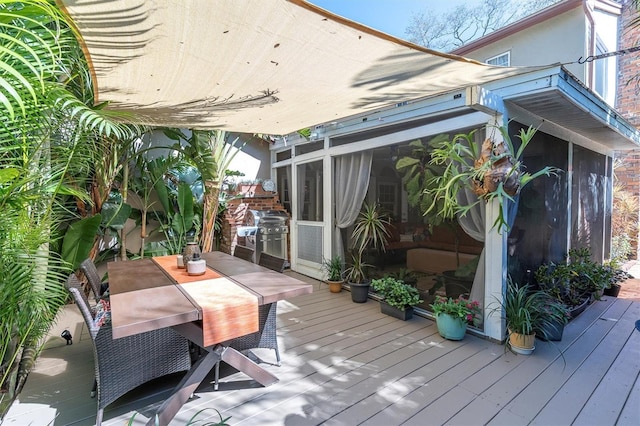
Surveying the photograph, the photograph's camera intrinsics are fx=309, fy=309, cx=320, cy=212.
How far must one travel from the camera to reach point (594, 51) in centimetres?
620

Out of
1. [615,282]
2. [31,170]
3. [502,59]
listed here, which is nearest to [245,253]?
[31,170]

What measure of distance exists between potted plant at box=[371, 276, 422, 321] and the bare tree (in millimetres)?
11014

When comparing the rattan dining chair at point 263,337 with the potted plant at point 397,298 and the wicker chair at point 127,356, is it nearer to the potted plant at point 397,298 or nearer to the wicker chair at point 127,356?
the wicker chair at point 127,356

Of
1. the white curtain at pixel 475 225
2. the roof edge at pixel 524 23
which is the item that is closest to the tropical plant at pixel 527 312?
the white curtain at pixel 475 225

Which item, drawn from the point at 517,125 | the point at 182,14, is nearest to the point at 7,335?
the point at 182,14

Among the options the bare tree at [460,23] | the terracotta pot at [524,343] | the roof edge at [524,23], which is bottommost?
the terracotta pot at [524,343]

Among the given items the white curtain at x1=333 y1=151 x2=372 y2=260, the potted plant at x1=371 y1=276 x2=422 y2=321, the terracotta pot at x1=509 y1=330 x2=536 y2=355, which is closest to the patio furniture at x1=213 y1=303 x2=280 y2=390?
the potted plant at x1=371 y1=276 x2=422 y2=321

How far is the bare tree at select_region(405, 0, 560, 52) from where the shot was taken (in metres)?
11.8

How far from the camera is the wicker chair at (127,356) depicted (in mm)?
2121

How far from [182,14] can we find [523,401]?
140 inches

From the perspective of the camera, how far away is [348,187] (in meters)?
5.46

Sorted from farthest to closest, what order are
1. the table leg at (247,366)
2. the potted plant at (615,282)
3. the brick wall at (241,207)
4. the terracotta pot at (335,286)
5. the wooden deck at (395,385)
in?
1. the brick wall at (241,207)
2. the terracotta pot at (335,286)
3. the potted plant at (615,282)
4. the table leg at (247,366)
5. the wooden deck at (395,385)

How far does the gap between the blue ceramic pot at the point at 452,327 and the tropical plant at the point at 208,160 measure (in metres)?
3.88

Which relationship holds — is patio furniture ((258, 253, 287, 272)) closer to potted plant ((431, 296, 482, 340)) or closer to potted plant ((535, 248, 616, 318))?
potted plant ((431, 296, 482, 340))
